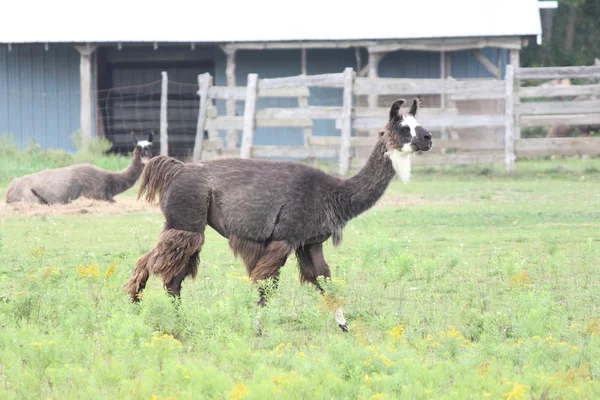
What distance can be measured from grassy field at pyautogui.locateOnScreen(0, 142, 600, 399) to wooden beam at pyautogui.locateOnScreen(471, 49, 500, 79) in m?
11.7

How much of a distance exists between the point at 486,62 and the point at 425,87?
4811mm

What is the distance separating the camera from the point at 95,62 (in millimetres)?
25938

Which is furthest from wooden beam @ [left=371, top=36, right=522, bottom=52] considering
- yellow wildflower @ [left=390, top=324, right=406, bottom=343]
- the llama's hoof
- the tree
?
yellow wildflower @ [left=390, top=324, right=406, bottom=343]

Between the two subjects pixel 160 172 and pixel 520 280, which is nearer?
pixel 160 172

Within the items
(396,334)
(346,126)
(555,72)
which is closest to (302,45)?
(346,126)

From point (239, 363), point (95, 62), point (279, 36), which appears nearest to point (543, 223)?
point (239, 363)

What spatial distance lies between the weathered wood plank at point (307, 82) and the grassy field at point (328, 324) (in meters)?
7.76

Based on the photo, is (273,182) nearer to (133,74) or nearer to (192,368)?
(192,368)

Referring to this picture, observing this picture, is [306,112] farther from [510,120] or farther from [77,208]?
[77,208]

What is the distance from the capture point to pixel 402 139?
8547 mm

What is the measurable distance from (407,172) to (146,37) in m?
16.9

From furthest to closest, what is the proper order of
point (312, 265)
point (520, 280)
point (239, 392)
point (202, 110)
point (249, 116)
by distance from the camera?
point (202, 110) → point (249, 116) → point (520, 280) → point (312, 265) → point (239, 392)

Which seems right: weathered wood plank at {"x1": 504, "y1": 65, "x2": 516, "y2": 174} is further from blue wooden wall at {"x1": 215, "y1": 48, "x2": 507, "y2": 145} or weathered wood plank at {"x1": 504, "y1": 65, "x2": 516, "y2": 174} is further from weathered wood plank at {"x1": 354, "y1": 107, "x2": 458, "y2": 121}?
blue wooden wall at {"x1": 215, "y1": 48, "x2": 507, "y2": 145}

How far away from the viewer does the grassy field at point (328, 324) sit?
544cm
